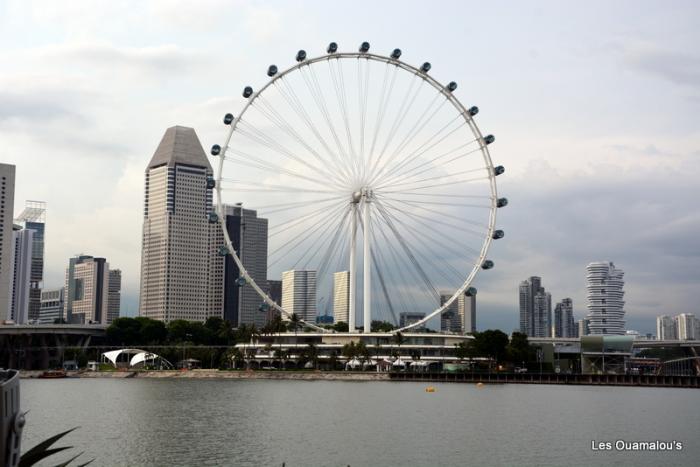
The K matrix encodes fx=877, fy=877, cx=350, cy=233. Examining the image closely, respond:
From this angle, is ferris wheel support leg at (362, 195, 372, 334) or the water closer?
the water

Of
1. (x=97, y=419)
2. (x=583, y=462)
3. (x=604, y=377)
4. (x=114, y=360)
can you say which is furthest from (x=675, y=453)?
(x=114, y=360)

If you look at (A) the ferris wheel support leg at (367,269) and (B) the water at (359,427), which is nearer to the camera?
(B) the water at (359,427)

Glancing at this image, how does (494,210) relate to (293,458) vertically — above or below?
above

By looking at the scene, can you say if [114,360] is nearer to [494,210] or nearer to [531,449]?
[494,210]

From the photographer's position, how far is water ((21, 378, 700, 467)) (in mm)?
52844

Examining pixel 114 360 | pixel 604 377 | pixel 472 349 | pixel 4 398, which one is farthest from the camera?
pixel 114 360

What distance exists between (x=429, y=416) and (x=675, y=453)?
2708 cm

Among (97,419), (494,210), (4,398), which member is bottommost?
(97,419)

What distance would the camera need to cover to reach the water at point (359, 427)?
5284 cm

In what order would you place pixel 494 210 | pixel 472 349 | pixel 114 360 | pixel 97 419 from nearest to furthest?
pixel 97 419 < pixel 494 210 < pixel 472 349 < pixel 114 360

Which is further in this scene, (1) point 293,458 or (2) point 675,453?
(2) point 675,453

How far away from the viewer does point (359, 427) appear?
68.4m

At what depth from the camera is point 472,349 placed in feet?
584

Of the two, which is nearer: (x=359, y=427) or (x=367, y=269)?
(x=359, y=427)
